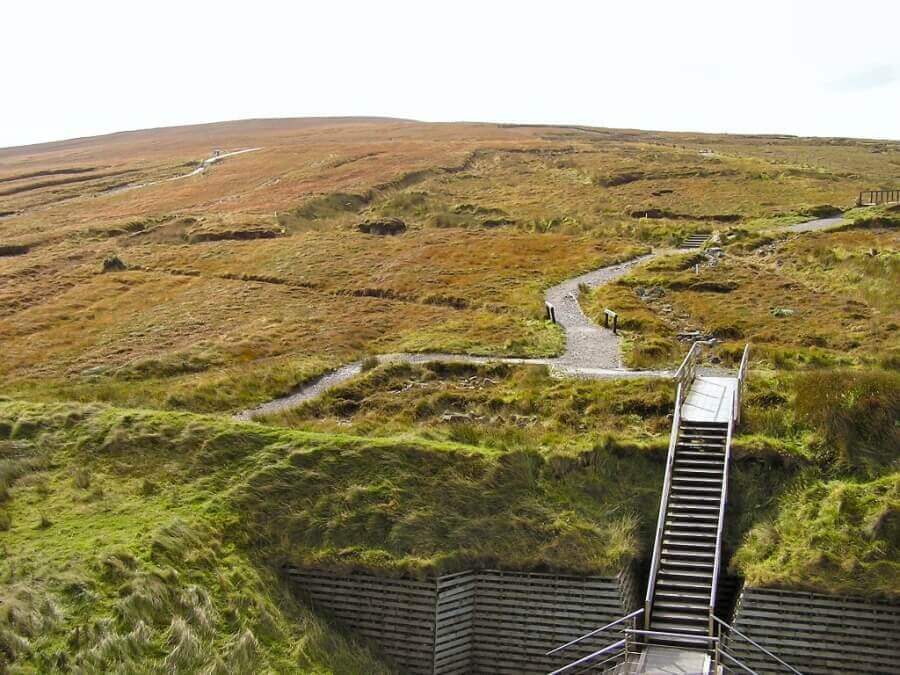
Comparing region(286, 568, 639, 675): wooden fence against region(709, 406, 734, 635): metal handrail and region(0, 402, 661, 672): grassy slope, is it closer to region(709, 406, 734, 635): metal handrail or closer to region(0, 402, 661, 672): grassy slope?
region(0, 402, 661, 672): grassy slope

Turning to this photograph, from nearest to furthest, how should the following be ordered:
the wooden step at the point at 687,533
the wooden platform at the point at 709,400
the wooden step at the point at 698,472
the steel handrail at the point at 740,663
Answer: the steel handrail at the point at 740,663, the wooden step at the point at 687,533, the wooden step at the point at 698,472, the wooden platform at the point at 709,400

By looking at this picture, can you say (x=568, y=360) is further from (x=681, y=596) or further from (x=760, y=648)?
(x=760, y=648)

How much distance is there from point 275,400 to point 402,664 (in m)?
11.6

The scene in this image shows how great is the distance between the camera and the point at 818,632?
17062 mm

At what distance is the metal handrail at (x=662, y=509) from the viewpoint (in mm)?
17422

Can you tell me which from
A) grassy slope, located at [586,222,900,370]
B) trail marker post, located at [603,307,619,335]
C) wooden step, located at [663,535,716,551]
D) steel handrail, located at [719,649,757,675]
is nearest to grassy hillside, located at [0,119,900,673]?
grassy slope, located at [586,222,900,370]

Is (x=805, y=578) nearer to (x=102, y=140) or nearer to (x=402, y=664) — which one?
(x=402, y=664)

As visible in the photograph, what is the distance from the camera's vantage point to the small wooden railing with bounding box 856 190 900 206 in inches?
2309

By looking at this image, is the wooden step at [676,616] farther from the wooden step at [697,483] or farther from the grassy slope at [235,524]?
the wooden step at [697,483]

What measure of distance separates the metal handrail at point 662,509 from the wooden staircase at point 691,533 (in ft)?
0.68

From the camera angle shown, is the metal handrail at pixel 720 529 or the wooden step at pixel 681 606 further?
the wooden step at pixel 681 606

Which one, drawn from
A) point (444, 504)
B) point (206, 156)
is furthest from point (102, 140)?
point (444, 504)

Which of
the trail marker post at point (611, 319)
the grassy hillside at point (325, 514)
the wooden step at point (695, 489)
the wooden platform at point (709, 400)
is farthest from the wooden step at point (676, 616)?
the trail marker post at point (611, 319)

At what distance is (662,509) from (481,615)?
4898 mm
